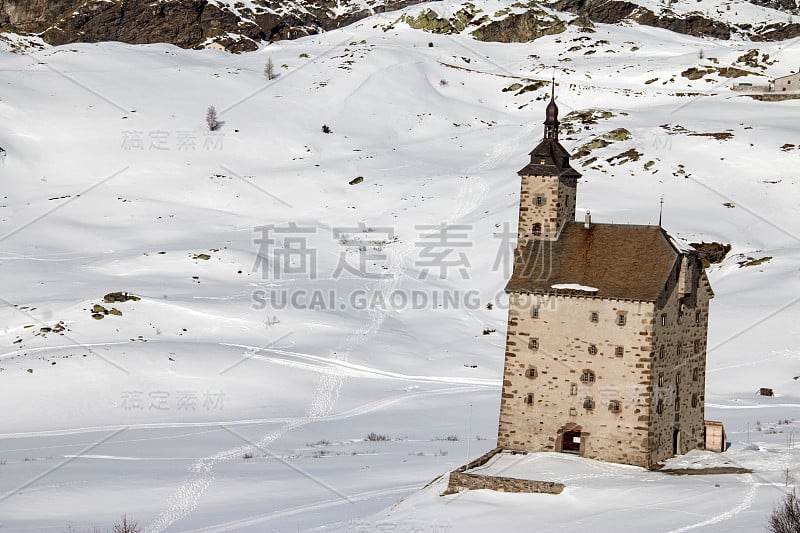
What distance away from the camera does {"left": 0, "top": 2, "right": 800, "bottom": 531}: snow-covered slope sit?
33.9 m

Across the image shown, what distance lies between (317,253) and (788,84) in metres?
54.0

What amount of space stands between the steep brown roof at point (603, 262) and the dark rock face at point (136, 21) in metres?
123

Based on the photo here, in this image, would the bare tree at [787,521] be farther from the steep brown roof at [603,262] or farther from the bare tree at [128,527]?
the bare tree at [128,527]

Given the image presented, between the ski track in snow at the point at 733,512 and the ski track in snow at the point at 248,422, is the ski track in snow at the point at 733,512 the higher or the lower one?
the higher one

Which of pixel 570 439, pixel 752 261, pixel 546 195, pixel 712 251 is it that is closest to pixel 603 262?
pixel 546 195

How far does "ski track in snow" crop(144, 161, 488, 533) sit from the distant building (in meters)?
29.0

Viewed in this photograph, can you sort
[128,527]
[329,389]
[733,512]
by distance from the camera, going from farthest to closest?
[329,389] → [128,527] → [733,512]

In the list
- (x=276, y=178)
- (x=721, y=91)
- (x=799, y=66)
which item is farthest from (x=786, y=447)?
(x=799, y=66)

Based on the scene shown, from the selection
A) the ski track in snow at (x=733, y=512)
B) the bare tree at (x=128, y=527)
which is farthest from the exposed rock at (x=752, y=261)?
the bare tree at (x=128, y=527)

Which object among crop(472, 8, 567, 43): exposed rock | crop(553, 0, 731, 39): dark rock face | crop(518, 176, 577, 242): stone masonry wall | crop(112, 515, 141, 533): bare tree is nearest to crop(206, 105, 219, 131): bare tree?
crop(472, 8, 567, 43): exposed rock

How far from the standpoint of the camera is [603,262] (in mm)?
33688

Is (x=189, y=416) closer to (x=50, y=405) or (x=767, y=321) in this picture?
(x=50, y=405)

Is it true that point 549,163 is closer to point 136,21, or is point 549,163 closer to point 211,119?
point 211,119

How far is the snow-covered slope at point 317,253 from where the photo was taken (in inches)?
1336
